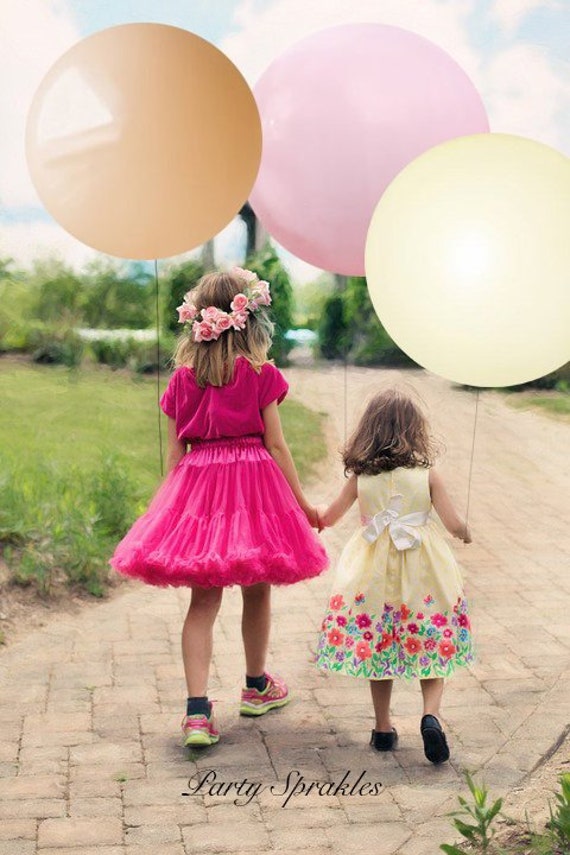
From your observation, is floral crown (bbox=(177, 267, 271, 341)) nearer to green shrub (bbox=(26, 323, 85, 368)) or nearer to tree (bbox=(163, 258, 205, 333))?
tree (bbox=(163, 258, 205, 333))

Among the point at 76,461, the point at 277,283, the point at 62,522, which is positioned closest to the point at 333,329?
the point at 277,283

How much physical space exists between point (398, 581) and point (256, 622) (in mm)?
491

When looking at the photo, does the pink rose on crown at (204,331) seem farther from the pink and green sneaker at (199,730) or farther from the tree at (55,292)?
the tree at (55,292)

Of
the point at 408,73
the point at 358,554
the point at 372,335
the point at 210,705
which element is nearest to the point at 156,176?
the point at 408,73

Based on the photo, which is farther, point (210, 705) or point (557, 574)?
point (557, 574)

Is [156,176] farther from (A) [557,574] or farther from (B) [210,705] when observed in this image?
(A) [557,574]

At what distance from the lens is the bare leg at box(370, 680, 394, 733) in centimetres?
342

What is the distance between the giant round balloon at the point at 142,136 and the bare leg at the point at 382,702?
1.33 m

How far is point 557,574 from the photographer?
561 cm

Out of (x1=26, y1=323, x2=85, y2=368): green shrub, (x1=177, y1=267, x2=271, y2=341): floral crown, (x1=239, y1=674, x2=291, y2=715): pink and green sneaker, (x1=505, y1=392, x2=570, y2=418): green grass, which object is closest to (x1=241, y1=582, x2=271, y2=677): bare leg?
(x1=239, y1=674, x2=291, y2=715): pink and green sneaker

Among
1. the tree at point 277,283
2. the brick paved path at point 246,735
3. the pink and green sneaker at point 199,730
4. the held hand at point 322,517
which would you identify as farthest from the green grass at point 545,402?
the pink and green sneaker at point 199,730

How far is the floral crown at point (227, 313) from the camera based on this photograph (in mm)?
3432

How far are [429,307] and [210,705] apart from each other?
4.17ft

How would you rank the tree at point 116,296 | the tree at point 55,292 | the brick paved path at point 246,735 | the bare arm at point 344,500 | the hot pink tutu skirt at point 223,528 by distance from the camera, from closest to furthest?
the brick paved path at point 246,735, the hot pink tutu skirt at point 223,528, the bare arm at point 344,500, the tree at point 55,292, the tree at point 116,296
